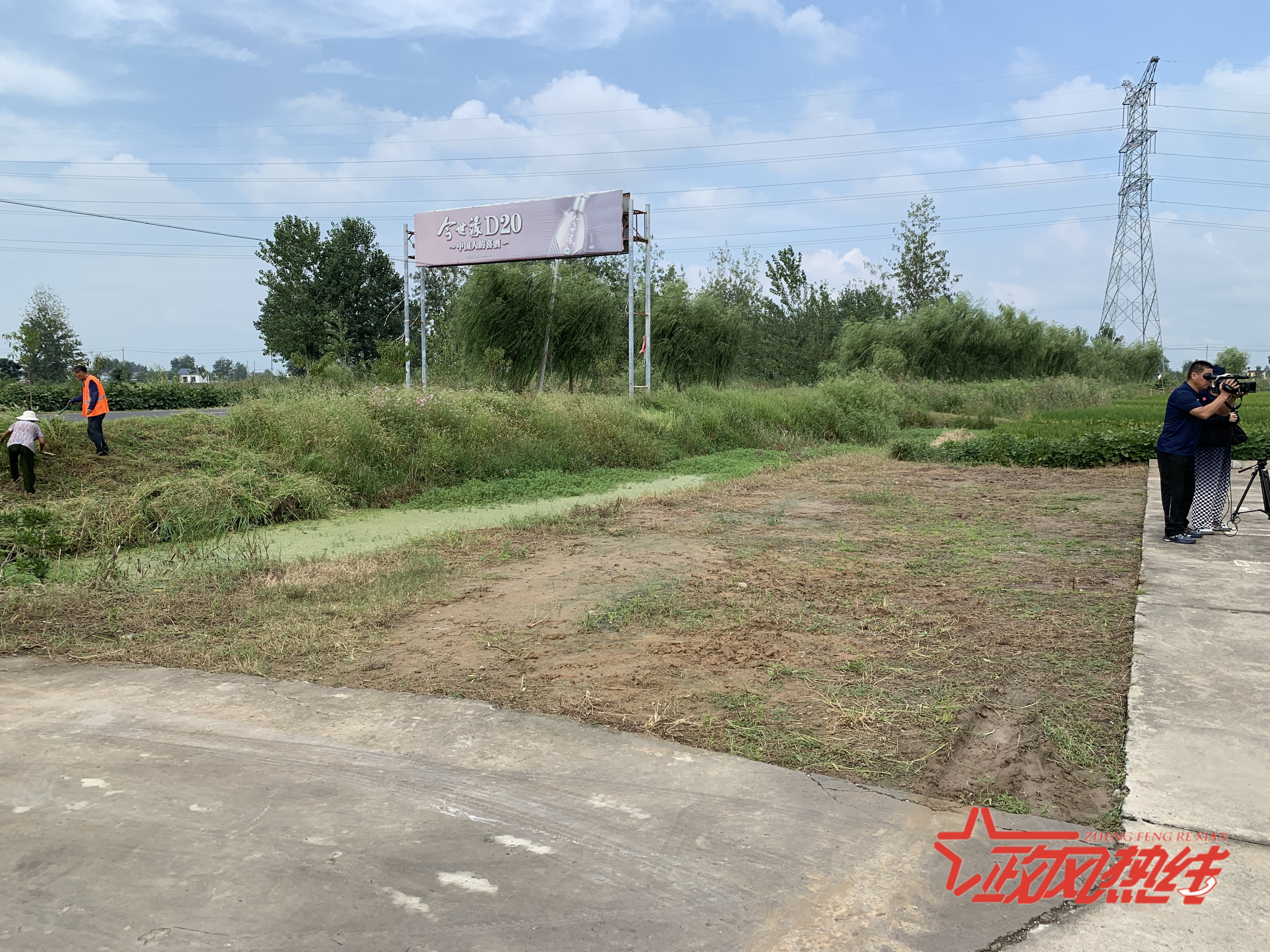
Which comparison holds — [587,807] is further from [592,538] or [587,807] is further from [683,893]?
[592,538]

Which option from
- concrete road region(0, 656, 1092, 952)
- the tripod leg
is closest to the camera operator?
the tripod leg

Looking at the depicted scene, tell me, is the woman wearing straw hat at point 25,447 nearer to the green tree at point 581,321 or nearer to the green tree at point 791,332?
the green tree at point 581,321

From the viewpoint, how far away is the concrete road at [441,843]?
7.85 feet

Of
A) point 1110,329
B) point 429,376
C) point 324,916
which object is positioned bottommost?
point 324,916

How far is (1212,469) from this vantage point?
7488 millimetres

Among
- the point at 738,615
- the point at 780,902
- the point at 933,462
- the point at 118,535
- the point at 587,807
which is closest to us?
the point at 780,902

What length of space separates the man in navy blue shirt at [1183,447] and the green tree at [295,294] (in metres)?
41.8

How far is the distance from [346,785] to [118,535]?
6164 mm

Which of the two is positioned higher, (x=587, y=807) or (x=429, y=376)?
(x=429, y=376)

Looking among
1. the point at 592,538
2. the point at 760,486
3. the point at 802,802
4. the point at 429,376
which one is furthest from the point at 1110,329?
the point at 802,802

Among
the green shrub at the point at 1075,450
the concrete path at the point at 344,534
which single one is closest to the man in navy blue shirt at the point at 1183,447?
the concrete path at the point at 344,534

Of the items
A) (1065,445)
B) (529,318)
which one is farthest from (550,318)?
(1065,445)

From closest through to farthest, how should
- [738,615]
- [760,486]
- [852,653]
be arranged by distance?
[852,653]
[738,615]
[760,486]

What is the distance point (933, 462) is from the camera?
16.5 metres
